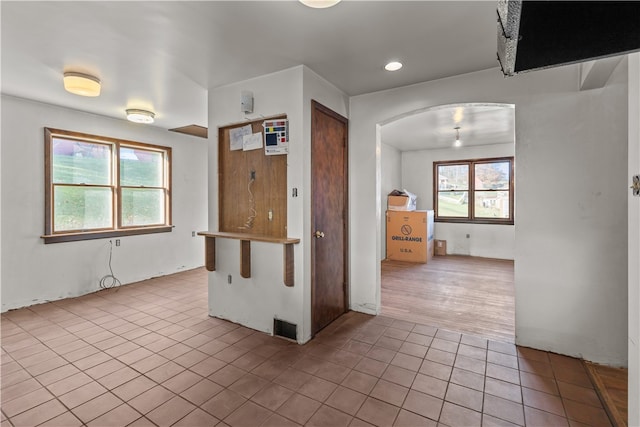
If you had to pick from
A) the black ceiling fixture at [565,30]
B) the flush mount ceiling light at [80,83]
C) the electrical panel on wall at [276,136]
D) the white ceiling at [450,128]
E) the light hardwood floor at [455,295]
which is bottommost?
the light hardwood floor at [455,295]

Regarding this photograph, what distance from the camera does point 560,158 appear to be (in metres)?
2.52

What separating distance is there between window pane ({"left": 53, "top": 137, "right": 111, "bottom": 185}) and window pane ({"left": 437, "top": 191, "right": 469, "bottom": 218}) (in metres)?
6.82

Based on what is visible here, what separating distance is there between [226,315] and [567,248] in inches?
130

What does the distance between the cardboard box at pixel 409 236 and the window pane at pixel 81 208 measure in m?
5.23

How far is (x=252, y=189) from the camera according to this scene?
316 cm

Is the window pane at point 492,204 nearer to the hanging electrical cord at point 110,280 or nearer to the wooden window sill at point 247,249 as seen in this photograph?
the wooden window sill at point 247,249

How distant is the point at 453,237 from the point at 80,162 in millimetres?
7323

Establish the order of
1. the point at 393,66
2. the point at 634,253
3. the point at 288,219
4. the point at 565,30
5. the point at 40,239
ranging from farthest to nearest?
the point at 40,239 < the point at 288,219 < the point at 393,66 < the point at 634,253 < the point at 565,30

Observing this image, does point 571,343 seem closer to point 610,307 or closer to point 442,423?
point 610,307

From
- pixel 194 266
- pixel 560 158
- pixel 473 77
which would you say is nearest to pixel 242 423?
pixel 560 158

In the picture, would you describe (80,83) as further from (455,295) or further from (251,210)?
(455,295)

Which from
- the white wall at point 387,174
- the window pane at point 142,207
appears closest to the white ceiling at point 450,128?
the white wall at point 387,174

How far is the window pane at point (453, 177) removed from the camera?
7.11 m

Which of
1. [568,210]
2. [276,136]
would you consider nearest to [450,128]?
[568,210]
